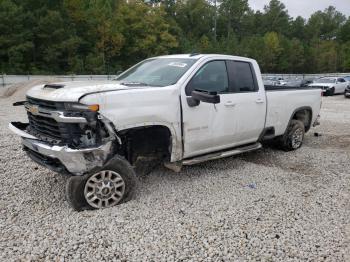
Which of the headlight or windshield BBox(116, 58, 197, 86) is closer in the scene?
the headlight

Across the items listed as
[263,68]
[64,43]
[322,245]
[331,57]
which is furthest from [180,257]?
[331,57]

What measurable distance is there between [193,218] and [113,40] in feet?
137

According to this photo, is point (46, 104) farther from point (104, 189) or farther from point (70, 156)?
point (104, 189)

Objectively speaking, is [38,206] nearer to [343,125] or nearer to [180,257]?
[180,257]

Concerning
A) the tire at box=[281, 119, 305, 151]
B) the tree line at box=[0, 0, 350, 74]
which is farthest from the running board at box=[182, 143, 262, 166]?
the tree line at box=[0, 0, 350, 74]

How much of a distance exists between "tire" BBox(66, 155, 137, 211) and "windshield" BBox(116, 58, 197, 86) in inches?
48.5

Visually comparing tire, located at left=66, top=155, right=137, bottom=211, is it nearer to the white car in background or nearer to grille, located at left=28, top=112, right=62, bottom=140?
grille, located at left=28, top=112, right=62, bottom=140

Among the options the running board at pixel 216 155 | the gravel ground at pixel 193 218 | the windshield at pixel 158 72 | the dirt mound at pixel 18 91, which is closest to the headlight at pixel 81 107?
the windshield at pixel 158 72

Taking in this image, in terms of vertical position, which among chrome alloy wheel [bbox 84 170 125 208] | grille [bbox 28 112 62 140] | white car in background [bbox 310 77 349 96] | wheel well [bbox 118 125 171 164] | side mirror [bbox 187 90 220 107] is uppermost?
side mirror [bbox 187 90 220 107]

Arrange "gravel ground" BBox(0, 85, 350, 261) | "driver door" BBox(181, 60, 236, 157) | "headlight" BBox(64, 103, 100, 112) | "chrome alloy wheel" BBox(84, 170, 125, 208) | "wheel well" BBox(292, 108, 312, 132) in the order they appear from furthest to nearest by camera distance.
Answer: "wheel well" BBox(292, 108, 312, 132) < "driver door" BBox(181, 60, 236, 157) < "chrome alloy wheel" BBox(84, 170, 125, 208) < "headlight" BBox(64, 103, 100, 112) < "gravel ground" BBox(0, 85, 350, 261)

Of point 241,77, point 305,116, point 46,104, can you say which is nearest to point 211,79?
point 241,77

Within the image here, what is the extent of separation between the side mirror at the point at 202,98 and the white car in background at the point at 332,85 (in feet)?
70.0

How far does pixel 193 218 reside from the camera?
150 inches

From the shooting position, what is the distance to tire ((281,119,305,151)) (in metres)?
6.62
